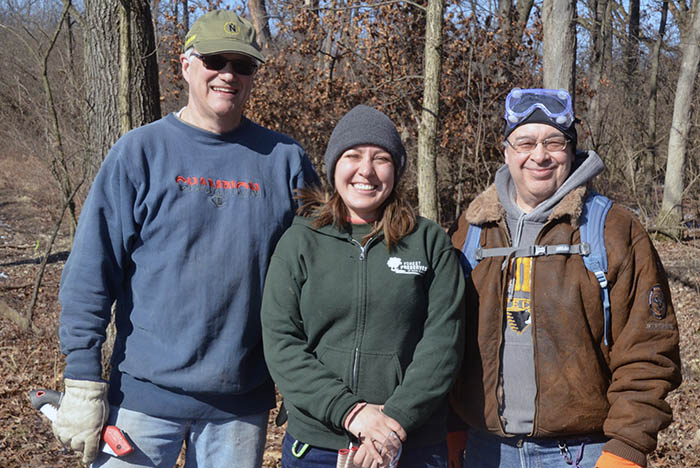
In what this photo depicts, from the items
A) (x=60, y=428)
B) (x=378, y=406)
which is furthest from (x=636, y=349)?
(x=60, y=428)

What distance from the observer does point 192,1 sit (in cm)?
1359

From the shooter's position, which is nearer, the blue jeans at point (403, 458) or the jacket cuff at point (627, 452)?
the jacket cuff at point (627, 452)

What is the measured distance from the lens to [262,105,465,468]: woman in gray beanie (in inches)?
91.2

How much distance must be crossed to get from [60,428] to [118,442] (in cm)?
23

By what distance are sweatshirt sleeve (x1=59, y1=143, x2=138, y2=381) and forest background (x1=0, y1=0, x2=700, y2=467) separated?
105 inches

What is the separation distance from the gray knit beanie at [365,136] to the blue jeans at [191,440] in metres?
1.13

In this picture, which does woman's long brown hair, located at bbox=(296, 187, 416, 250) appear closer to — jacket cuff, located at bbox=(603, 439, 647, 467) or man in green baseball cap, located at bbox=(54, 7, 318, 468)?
man in green baseball cap, located at bbox=(54, 7, 318, 468)

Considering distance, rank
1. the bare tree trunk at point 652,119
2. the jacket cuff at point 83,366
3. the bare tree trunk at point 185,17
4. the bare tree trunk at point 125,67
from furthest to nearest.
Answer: the bare tree trunk at point 652,119 < the bare tree trunk at point 185,17 < the bare tree trunk at point 125,67 < the jacket cuff at point 83,366

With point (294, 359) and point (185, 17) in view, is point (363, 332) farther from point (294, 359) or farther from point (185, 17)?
point (185, 17)

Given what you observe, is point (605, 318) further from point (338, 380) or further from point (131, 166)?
point (131, 166)

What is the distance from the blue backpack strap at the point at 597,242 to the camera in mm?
2355

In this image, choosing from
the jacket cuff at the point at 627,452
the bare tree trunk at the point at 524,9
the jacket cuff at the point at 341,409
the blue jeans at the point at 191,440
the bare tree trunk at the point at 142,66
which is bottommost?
the blue jeans at the point at 191,440

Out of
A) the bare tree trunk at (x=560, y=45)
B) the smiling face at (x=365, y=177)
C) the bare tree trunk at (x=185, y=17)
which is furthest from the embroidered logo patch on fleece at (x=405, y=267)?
the bare tree trunk at (x=185, y=17)

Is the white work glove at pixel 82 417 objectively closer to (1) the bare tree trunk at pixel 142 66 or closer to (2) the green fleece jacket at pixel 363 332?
(2) the green fleece jacket at pixel 363 332
